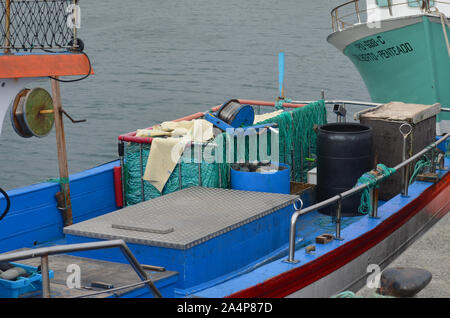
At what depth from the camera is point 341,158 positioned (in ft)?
27.2

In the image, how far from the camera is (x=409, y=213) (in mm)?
8453


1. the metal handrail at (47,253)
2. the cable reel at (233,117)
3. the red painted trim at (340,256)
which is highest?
the cable reel at (233,117)

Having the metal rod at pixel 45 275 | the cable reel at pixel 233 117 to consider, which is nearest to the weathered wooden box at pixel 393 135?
the cable reel at pixel 233 117

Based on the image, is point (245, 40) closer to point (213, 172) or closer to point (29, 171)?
point (29, 171)

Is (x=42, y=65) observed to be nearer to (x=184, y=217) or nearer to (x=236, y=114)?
(x=184, y=217)


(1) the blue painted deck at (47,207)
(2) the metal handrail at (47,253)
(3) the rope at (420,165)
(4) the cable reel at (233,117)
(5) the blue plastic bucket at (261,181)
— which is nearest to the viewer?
(2) the metal handrail at (47,253)

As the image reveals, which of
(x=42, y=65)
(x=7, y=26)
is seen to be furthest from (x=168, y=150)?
(x=7, y=26)

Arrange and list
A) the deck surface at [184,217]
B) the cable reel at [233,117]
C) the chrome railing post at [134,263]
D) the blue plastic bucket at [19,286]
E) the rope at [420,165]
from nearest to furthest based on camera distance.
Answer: the chrome railing post at [134,263], the blue plastic bucket at [19,286], the deck surface at [184,217], the cable reel at [233,117], the rope at [420,165]

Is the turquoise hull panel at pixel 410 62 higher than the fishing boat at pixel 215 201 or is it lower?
higher

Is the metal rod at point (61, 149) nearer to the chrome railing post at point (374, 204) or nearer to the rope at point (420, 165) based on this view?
the chrome railing post at point (374, 204)

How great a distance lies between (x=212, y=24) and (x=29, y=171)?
85.7 ft

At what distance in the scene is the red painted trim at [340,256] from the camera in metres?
5.77

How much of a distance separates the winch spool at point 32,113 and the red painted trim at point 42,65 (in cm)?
37

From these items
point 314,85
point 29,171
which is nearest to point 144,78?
point 314,85
